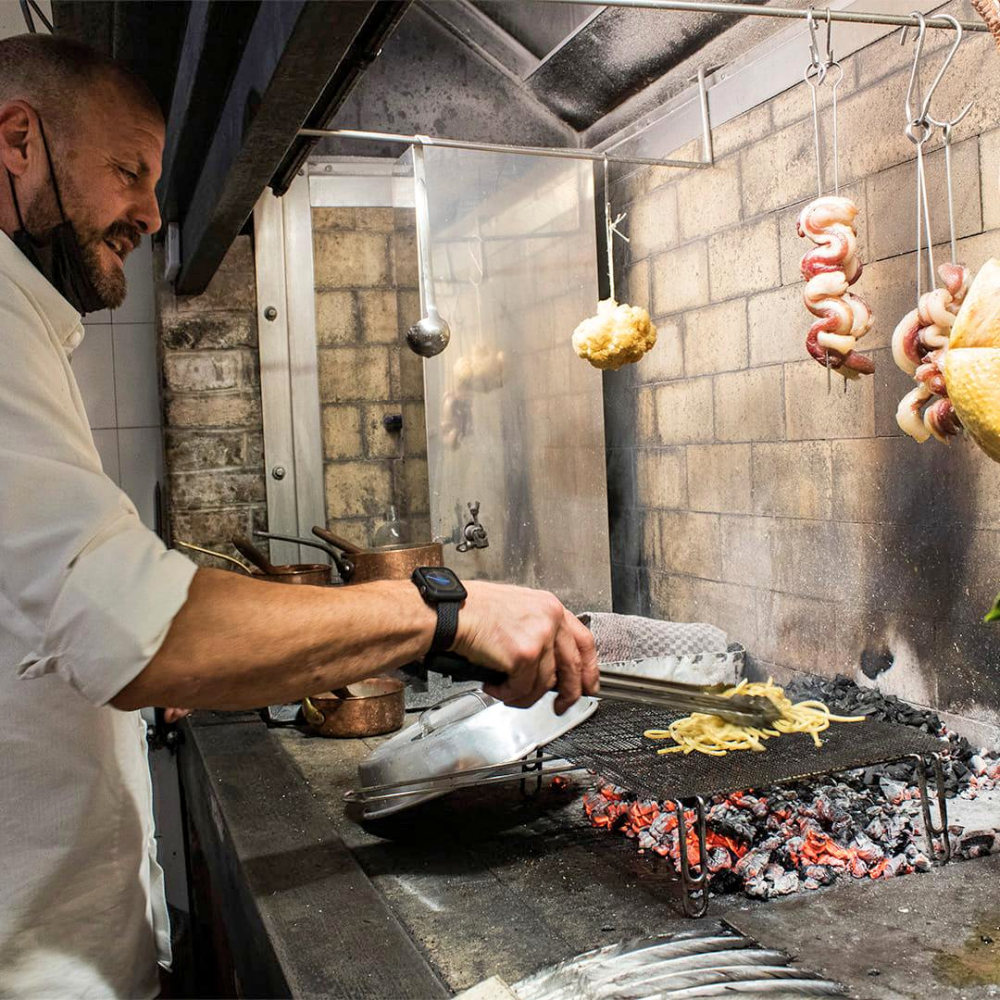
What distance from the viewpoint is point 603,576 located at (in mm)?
5590

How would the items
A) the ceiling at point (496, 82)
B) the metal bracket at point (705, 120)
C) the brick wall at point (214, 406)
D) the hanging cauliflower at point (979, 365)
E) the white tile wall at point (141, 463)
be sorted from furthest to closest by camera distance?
the white tile wall at point (141, 463) < the brick wall at point (214, 406) < the ceiling at point (496, 82) < the metal bracket at point (705, 120) < the hanging cauliflower at point (979, 365)

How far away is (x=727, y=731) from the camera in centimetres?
286

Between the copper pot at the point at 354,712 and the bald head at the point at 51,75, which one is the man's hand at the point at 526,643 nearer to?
the bald head at the point at 51,75

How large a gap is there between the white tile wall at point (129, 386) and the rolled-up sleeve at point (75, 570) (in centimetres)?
515

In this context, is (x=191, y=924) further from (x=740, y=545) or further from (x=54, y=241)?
(x=54, y=241)

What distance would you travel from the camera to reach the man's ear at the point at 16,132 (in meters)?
2.10

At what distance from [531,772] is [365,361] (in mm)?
3794

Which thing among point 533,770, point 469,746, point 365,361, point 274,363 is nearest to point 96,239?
point 469,746

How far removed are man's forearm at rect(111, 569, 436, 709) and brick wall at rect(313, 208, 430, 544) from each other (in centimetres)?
449

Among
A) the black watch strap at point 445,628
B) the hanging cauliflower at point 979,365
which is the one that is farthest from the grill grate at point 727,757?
the hanging cauliflower at point 979,365

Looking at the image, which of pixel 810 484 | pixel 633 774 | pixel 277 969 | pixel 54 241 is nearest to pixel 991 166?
pixel 810 484

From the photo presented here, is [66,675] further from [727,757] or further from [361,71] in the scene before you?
[361,71]

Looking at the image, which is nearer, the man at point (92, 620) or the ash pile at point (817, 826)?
the man at point (92, 620)

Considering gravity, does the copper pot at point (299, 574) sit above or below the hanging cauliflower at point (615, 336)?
below
